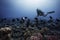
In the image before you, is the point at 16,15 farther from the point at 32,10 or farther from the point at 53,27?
the point at 53,27

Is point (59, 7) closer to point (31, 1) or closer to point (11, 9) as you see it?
point (31, 1)

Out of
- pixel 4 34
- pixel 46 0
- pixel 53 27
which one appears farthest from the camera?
pixel 46 0

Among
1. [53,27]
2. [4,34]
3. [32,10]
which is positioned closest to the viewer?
[4,34]

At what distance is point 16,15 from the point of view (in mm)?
6812

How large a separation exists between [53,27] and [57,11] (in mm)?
2202

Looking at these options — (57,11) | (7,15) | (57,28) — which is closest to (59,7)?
(57,11)

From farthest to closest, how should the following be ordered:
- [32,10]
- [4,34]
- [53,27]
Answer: [32,10], [53,27], [4,34]

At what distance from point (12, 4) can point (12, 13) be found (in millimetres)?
502

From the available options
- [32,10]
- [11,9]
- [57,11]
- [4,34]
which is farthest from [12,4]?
[4,34]

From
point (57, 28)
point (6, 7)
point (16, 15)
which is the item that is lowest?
point (57, 28)

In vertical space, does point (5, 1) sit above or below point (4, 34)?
above

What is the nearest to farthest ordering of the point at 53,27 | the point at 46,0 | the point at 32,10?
1. the point at 53,27
2. the point at 46,0
3. the point at 32,10

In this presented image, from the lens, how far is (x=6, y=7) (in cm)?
721

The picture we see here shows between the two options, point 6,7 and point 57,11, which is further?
point 6,7
